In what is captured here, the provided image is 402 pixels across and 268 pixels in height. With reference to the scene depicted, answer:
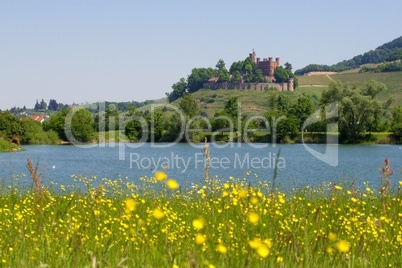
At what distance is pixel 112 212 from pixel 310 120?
86.7m

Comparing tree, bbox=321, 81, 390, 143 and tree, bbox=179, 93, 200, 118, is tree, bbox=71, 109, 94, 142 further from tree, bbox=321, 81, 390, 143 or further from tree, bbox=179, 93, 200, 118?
tree, bbox=321, 81, 390, 143

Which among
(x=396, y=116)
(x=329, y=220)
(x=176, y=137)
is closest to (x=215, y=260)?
(x=329, y=220)

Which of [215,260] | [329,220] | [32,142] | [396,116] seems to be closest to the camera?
Answer: [215,260]

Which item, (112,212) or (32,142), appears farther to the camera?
(32,142)

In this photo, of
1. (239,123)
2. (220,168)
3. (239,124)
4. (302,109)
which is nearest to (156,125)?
(239,124)

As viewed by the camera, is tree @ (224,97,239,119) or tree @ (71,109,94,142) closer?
tree @ (71,109,94,142)

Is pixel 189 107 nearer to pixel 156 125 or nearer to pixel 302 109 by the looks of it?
pixel 156 125

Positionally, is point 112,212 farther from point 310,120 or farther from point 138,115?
point 138,115

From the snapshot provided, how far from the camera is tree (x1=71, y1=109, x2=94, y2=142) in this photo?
326 ft

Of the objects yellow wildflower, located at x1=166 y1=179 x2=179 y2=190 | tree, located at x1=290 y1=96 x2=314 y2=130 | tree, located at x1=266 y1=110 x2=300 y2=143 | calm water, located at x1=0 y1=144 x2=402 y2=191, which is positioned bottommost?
calm water, located at x1=0 y1=144 x2=402 y2=191

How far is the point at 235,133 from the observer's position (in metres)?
103

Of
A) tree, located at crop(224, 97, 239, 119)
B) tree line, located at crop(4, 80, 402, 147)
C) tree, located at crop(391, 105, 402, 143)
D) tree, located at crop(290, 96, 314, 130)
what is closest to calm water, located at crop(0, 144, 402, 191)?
tree line, located at crop(4, 80, 402, 147)

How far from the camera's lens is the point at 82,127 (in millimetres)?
100562

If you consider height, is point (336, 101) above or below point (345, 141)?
above
